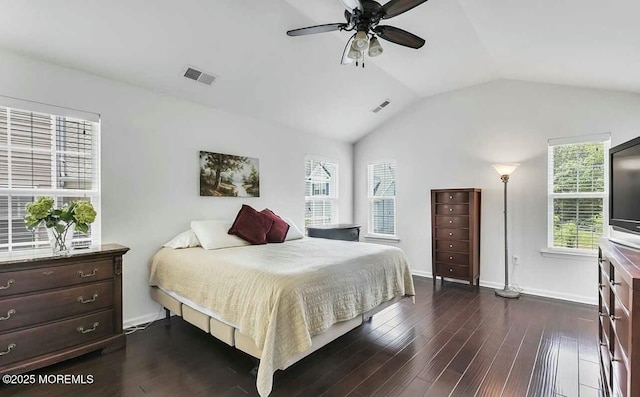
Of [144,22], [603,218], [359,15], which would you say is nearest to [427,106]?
[603,218]

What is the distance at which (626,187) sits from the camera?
6.95 ft

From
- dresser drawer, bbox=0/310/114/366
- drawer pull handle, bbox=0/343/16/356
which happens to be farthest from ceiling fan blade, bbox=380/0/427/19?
drawer pull handle, bbox=0/343/16/356

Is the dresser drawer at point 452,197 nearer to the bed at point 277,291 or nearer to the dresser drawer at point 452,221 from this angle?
the dresser drawer at point 452,221

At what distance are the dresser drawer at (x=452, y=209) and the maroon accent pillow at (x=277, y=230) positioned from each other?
2380mm

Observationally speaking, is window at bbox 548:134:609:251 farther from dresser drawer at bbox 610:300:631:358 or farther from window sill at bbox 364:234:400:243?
dresser drawer at bbox 610:300:631:358

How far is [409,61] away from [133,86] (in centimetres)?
321

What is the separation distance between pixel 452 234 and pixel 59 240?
4619mm

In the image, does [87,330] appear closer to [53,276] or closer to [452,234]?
[53,276]

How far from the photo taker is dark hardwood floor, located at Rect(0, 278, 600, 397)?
208 centimetres

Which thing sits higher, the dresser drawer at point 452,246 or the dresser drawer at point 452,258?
the dresser drawer at point 452,246

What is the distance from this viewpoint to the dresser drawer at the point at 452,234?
4449 millimetres

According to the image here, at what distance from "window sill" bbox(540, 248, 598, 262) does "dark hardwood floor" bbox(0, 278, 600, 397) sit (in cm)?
72

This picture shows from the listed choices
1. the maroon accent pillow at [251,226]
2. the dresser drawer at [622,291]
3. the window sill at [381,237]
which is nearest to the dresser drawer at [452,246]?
the window sill at [381,237]

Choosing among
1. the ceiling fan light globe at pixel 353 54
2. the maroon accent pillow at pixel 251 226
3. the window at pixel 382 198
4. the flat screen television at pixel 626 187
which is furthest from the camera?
the window at pixel 382 198
